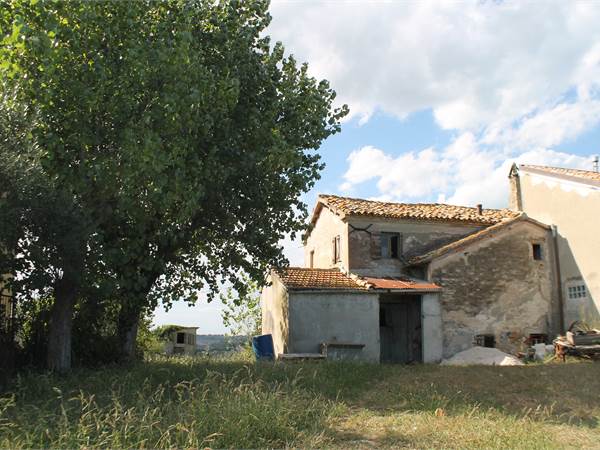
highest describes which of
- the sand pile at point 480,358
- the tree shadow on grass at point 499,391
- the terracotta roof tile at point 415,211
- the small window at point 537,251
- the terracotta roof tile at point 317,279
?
the terracotta roof tile at point 415,211

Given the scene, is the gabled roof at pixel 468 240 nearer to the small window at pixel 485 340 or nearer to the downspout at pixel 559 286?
the downspout at pixel 559 286

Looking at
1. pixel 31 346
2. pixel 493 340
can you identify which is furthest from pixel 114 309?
pixel 493 340

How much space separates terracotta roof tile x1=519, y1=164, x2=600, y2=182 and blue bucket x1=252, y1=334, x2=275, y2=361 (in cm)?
1382

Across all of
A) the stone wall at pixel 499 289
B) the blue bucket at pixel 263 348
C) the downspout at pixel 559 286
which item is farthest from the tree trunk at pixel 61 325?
the downspout at pixel 559 286

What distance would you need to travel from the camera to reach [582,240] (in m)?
22.5

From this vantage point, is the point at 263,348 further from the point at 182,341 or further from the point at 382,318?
the point at 182,341

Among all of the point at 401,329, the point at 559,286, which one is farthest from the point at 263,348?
the point at 559,286

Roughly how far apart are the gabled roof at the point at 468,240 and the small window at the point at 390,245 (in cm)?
92

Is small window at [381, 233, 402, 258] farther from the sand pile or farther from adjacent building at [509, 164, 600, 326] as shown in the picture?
adjacent building at [509, 164, 600, 326]

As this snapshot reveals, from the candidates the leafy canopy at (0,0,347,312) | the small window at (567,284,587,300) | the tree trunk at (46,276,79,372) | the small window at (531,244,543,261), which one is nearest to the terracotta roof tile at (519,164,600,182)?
the small window at (531,244,543,261)

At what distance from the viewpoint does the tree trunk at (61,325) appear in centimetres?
1477

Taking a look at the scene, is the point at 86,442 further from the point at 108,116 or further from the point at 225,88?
the point at 225,88

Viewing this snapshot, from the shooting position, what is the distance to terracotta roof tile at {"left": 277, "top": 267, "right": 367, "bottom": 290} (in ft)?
70.7

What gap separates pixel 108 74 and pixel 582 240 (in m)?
18.7
